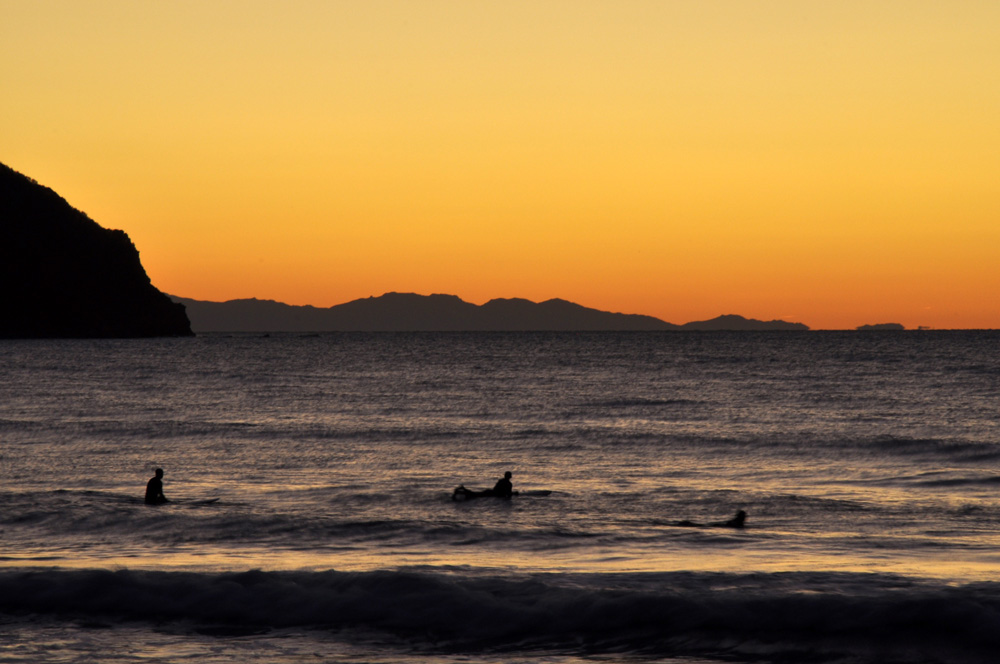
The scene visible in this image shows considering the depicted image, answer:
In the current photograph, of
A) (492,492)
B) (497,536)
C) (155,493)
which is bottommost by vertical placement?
(497,536)

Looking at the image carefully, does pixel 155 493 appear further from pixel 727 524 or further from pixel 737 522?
pixel 737 522

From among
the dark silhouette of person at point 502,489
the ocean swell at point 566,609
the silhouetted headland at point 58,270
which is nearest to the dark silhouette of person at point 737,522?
the dark silhouette of person at point 502,489

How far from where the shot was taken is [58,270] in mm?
163625

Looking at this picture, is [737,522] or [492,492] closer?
[737,522]

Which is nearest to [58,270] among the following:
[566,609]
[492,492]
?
[492,492]

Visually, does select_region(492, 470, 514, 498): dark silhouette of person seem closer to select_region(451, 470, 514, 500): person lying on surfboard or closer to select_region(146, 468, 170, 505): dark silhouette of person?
select_region(451, 470, 514, 500): person lying on surfboard

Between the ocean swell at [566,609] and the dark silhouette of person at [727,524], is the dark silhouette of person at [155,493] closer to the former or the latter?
the ocean swell at [566,609]

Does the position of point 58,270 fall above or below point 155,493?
above

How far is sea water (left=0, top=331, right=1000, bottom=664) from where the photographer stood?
10.2m

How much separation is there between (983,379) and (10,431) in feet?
221

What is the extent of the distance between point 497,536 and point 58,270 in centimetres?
16681

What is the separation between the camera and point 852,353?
12638cm

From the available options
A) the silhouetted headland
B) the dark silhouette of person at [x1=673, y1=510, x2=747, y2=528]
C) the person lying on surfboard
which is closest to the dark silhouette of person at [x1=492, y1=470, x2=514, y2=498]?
the person lying on surfboard

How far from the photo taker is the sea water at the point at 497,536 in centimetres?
1023
